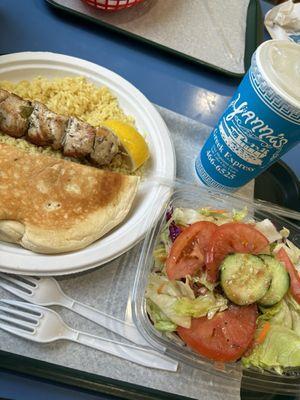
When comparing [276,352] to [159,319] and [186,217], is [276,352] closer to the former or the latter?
[159,319]

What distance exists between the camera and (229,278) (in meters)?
1.24

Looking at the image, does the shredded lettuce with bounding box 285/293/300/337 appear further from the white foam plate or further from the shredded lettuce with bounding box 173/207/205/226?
the white foam plate

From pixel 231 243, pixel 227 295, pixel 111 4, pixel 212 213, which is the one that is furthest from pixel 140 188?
pixel 111 4

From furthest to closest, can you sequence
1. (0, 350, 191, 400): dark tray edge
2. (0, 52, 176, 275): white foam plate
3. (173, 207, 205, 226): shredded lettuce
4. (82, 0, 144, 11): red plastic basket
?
(82, 0, 144, 11): red plastic basket < (173, 207, 205, 226): shredded lettuce < (0, 52, 176, 275): white foam plate < (0, 350, 191, 400): dark tray edge

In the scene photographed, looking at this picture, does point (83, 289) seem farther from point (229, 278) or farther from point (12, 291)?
point (229, 278)

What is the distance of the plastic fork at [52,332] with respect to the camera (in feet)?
3.97

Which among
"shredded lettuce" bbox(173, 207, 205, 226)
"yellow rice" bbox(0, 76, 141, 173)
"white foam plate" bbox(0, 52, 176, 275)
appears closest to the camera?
"white foam plate" bbox(0, 52, 176, 275)

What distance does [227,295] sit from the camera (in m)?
1.25

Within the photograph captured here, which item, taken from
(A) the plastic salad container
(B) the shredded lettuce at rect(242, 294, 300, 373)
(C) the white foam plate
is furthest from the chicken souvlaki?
(B) the shredded lettuce at rect(242, 294, 300, 373)

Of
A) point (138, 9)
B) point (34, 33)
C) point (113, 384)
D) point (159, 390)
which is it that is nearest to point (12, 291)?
point (113, 384)

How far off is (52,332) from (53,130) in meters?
0.68

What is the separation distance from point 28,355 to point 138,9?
167cm

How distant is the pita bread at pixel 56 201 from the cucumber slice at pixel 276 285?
0.51 metres

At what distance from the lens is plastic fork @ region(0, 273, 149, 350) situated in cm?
127
